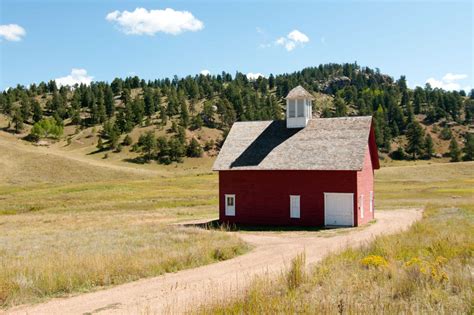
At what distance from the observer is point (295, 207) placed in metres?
32.3

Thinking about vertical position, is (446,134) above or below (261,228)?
above

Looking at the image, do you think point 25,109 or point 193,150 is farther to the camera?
point 25,109

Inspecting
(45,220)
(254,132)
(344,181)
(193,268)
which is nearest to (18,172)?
(45,220)

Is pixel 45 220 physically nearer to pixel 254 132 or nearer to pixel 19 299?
pixel 254 132

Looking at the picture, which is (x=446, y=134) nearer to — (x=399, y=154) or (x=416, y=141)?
(x=416, y=141)

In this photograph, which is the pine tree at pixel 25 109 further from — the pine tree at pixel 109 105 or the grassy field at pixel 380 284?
the grassy field at pixel 380 284

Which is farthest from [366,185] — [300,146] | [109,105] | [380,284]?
[109,105]

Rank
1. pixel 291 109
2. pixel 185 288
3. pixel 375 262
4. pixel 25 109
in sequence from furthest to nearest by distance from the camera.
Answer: pixel 25 109, pixel 291 109, pixel 375 262, pixel 185 288

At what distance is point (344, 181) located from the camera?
1221 inches

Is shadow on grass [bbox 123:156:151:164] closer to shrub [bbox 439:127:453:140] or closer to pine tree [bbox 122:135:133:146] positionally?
pine tree [bbox 122:135:133:146]

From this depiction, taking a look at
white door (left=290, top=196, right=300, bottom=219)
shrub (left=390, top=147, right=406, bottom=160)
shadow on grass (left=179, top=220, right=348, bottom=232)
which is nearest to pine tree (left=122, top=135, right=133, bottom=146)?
shrub (left=390, top=147, right=406, bottom=160)

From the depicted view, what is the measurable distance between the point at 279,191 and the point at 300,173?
2045mm

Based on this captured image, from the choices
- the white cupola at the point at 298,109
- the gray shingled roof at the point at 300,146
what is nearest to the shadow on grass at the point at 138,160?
the gray shingled roof at the point at 300,146

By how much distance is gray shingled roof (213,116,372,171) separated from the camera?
31.5 metres
